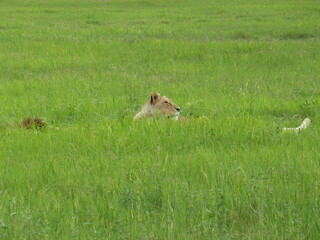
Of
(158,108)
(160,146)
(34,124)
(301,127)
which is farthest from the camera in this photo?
(158,108)

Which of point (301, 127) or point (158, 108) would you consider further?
point (158, 108)

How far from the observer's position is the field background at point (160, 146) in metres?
4.63

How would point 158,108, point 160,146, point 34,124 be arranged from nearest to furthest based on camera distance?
1. point 160,146
2. point 34,124
3. point 158,108

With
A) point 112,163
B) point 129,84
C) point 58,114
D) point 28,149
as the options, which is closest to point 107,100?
point 58,114

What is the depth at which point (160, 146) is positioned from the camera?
22.6 feet

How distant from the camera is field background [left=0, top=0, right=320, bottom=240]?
4.63 meters

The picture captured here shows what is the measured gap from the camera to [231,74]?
45.3 ft

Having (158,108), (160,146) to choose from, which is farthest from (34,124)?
(160,146)

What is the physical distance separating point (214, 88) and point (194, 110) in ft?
7.84

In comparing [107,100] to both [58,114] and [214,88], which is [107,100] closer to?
[58,114]

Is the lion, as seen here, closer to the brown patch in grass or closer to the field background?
the field background

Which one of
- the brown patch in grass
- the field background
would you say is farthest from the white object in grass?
the brown patch in grass

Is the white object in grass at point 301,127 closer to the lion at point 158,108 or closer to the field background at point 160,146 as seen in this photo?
the field background at point 160,146

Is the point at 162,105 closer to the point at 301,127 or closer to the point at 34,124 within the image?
the point at 34,124
